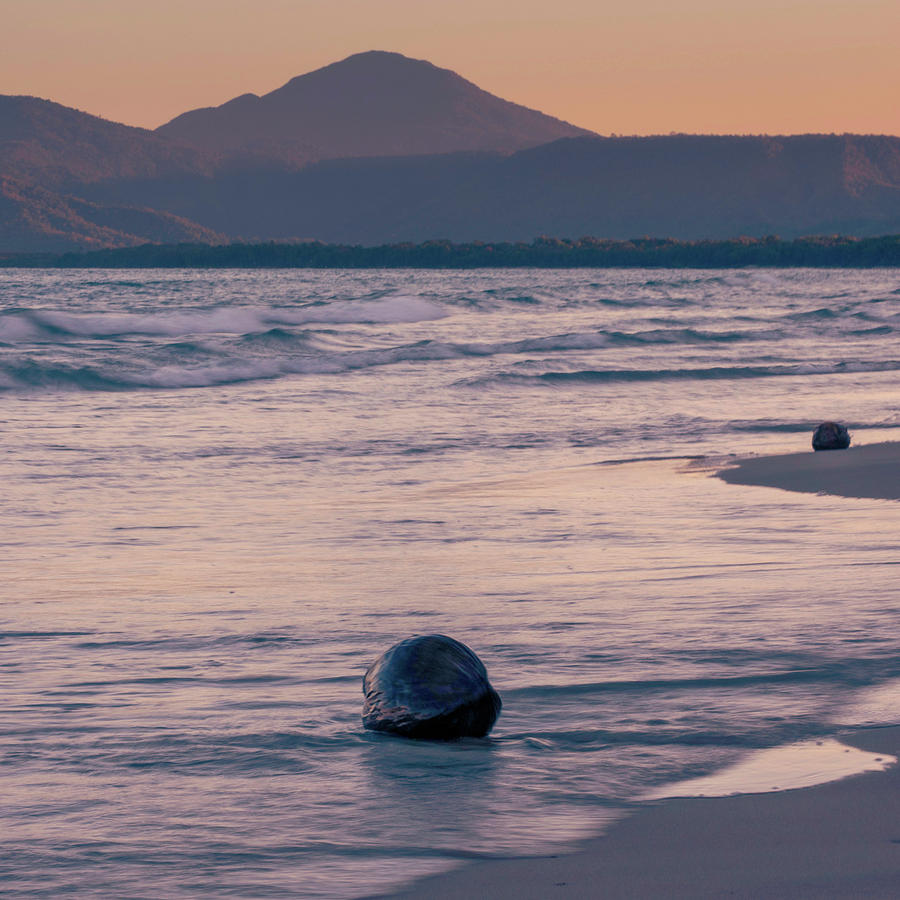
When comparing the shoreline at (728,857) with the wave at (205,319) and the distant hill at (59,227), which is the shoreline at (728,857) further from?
the distant hill at (59,227)

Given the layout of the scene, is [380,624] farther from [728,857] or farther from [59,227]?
[59,227]

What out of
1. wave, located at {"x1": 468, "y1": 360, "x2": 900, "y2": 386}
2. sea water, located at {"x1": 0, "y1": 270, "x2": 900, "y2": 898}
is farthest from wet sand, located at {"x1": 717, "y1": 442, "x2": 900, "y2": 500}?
wave, located at {"x1": 468, "y1": 360, "x2": 900, "y2": 386}

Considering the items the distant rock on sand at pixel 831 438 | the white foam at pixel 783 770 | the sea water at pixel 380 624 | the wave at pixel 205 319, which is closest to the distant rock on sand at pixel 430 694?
the sea water at pixel 380 624

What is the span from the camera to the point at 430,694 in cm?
474

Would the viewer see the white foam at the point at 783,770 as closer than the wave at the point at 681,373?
Yes

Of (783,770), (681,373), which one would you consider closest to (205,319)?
(681,373)

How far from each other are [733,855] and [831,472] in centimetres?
861

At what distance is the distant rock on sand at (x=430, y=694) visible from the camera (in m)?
4.72

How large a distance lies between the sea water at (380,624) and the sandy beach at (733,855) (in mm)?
151

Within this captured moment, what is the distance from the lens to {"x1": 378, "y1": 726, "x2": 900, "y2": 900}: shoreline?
3363mm

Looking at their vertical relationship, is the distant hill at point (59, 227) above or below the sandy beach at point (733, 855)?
above

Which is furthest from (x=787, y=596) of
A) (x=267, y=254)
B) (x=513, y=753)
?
(x=267, y=254)

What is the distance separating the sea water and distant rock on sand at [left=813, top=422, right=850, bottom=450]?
699mm

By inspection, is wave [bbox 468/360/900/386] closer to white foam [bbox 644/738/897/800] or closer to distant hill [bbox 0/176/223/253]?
white foam [bbox 644/738/897/800]
